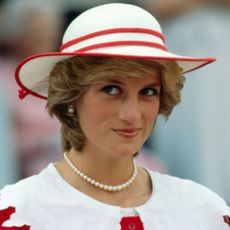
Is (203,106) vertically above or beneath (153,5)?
beneath

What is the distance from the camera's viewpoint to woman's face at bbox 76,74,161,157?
242 cm

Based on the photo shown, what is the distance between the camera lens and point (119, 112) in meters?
2.41

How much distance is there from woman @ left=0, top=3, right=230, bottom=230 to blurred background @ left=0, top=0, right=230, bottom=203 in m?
1.26

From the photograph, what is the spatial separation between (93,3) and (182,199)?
5.44 ft

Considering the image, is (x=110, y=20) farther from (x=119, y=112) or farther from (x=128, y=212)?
(x=128, y=212)

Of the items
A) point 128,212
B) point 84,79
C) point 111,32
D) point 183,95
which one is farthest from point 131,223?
point 183,95

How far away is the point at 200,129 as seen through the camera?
13.2 ft

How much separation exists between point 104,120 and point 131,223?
1.00 ft

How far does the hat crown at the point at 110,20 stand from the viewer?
8.03ft

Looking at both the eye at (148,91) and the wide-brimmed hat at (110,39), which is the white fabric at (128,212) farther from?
the wide-brimmed hat at (110,39)

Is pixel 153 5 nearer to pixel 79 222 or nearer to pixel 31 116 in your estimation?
pixel 31 116

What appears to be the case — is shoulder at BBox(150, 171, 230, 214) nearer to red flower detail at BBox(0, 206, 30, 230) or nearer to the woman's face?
the woman's face

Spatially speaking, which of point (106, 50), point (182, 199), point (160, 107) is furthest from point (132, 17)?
point (182, 199)

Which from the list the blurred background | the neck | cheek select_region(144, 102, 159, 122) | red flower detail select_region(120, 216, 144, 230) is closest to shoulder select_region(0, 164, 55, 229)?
the neck
